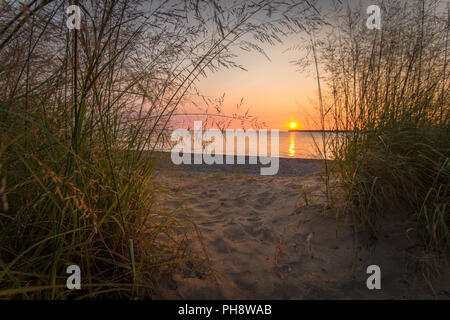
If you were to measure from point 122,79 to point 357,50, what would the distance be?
2.05 meters

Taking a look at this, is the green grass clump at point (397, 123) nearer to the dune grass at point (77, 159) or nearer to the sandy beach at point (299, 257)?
the sandy beach at point (299, 257)

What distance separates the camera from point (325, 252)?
1.59 metres

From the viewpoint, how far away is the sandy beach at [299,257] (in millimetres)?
1233

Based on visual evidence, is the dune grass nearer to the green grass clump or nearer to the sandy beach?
the sandy beach

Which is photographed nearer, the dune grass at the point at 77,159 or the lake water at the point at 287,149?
the dune grass at the point at 77,159

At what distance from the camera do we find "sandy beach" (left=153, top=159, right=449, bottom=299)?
1.23 m

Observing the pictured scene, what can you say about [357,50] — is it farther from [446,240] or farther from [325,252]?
[325,252]

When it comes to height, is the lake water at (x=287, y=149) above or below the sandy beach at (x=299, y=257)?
above

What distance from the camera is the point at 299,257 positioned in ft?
5.13

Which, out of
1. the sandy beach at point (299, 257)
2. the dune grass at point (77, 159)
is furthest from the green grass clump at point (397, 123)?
the dune grass at point (77, 159)

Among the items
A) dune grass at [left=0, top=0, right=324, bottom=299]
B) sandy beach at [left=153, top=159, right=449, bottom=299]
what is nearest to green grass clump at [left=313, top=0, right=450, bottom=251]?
sandy beach at [left=153, top=159, right=449, bottom=299]

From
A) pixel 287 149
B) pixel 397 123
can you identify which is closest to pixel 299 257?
pixel 397 123
